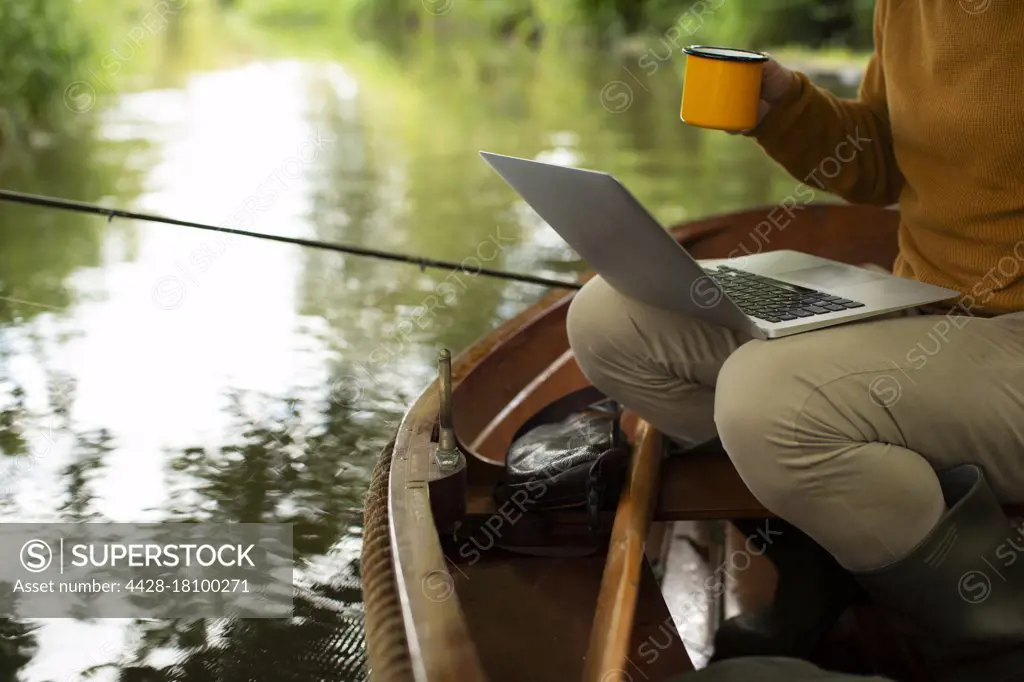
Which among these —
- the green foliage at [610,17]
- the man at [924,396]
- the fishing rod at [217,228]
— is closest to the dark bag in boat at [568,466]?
the man at [924,396]

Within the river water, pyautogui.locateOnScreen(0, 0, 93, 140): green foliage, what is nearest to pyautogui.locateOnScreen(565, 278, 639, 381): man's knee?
the river water

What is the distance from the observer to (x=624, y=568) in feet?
3.69

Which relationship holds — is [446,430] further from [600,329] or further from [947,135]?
[947,135]

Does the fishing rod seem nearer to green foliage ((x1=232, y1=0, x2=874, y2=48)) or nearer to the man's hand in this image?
the man's hand

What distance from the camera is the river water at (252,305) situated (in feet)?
6.04

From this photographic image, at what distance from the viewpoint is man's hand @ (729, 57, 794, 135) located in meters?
1.41

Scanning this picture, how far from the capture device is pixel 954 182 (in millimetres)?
1295

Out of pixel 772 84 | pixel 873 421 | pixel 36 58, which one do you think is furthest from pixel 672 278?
pixel 36 58

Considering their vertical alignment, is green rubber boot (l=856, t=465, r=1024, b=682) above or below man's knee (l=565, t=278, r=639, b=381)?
below

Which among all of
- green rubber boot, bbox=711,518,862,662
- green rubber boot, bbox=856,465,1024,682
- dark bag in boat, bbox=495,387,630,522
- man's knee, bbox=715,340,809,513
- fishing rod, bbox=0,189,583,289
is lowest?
green rubber boot, bbox=856,465,1024,682

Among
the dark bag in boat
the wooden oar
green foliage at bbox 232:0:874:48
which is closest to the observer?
the wooden oar

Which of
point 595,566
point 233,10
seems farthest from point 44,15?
point 233,10

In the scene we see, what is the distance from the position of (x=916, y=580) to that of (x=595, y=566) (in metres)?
0.39

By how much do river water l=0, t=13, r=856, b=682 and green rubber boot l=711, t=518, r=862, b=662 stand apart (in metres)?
0.56
